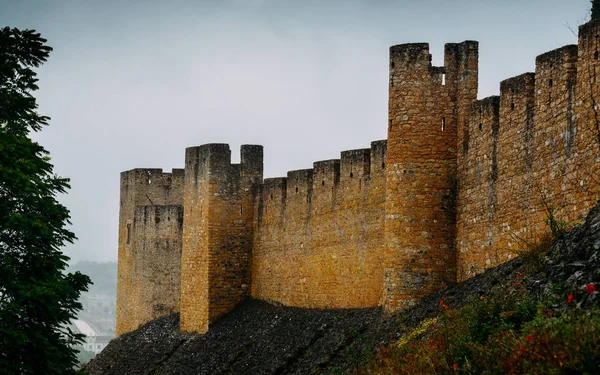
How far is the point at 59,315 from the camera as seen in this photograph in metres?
18.3

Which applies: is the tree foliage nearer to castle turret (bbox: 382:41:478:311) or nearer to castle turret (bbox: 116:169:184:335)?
castle turret (bbox: 382:41:478:311)

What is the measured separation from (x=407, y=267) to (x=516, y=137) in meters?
3.81

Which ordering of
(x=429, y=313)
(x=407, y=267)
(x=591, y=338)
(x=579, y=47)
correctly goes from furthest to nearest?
(x=407, y=267), (x=429, y=313), (x=579, y=47), (x=591, y=338)

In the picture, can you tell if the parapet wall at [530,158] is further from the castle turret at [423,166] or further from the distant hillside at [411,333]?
the distant hillside at [411,333]

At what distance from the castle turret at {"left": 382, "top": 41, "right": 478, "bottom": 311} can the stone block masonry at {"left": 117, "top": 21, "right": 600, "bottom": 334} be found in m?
0.03

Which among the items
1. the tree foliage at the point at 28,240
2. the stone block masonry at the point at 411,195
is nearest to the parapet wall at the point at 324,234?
the stone block masonry at the point at 411,195

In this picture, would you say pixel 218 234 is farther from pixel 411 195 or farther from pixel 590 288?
pixel 590 288

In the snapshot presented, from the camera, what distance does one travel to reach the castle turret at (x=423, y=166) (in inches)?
840

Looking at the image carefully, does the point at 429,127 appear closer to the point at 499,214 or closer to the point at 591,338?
the point at 499,214

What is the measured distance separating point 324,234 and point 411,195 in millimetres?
7156

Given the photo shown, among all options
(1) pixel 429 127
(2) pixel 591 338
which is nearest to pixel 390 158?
(1) pixel 429 127

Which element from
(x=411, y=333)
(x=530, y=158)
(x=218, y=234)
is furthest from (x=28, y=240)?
(x=218, y=234)

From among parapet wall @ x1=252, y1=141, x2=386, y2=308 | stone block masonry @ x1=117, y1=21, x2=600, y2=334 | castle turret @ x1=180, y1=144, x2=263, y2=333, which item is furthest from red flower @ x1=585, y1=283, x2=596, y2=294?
castle turret @ x1=180, y1=144, x2=263, y2=333

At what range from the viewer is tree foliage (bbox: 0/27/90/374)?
56.8 ft
